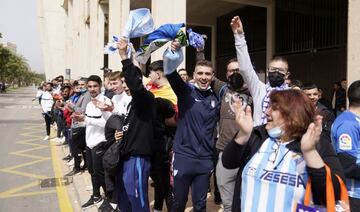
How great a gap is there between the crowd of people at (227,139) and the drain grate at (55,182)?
5.86 ft

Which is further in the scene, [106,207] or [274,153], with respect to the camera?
[106,207]

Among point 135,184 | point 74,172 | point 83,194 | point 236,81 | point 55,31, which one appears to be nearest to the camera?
point 135,184

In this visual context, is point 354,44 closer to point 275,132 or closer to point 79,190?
point 275,132

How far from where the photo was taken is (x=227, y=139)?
4289 millimetres

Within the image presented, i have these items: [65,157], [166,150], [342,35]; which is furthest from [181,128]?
A: [342,35]

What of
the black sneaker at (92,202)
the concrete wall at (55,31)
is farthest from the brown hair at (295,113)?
the concrete wall at (55,31)

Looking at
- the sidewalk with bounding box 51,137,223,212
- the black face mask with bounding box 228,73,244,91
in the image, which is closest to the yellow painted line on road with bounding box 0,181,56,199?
the sidewalk with bounding box 51,137,223,212

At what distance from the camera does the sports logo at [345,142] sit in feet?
9.21

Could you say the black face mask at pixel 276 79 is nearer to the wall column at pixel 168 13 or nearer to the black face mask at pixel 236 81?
the black face mask at pixel 236 81

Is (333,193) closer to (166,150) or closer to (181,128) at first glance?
(181,128)

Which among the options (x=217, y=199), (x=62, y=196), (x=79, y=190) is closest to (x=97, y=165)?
(x=79, y=190)

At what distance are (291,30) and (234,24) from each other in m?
12.1

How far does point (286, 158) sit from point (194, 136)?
1695 mm

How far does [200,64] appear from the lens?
3707mm
